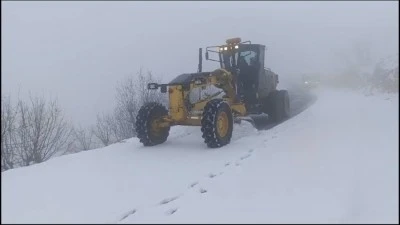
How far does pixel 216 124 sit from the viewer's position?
849 cm

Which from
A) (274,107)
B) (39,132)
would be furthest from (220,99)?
(39,132)

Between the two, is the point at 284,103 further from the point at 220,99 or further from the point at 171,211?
the point at 171,211

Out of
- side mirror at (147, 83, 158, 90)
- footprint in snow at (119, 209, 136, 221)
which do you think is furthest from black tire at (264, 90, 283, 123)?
footprint in snow at (119, 209, 136, 221)

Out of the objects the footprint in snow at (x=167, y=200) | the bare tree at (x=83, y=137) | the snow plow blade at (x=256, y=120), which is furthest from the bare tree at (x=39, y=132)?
the footprint in snow at (x=167, y=200)

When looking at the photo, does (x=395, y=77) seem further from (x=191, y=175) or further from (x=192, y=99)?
(x=192, y=99)

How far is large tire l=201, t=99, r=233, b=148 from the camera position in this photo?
8.34m

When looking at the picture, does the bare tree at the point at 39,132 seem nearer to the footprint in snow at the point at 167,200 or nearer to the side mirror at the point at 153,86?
the side mirror at the point at 153,86

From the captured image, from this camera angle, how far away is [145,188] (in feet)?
19.1

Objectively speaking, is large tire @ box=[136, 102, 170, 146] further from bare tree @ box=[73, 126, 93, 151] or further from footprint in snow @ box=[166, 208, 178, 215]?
bare tree @ box=[73, 126, 93, 151]

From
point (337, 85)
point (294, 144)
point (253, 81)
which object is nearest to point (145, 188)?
point (294, 144)

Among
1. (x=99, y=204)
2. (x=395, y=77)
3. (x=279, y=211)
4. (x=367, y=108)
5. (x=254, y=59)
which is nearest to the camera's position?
(x=395, y=77)

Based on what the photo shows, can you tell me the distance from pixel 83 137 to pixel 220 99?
17656 mm

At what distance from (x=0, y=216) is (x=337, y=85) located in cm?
519

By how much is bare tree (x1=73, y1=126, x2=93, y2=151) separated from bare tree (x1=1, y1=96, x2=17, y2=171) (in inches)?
210
